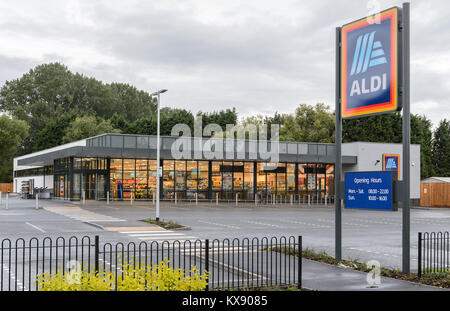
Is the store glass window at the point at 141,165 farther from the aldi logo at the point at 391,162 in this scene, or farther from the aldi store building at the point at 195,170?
the aldi logo at the point at 391,162

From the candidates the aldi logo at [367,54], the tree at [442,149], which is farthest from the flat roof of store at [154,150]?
the tree at [442,149]

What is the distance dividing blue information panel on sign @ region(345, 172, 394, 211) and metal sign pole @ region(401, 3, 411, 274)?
0.40 metres

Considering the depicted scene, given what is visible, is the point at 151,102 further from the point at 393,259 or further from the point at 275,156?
the point at 393,259

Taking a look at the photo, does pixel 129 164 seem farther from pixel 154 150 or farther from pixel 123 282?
pixel 123 282

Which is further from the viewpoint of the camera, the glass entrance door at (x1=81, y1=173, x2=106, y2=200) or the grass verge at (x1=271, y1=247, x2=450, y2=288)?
the glass entrance door at (x1=81, y1=173, x2=106, y2=200)

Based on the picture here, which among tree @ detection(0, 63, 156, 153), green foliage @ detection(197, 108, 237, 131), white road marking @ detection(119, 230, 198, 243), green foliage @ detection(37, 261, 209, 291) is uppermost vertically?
tree @ detection(0, 63, 156, 153)

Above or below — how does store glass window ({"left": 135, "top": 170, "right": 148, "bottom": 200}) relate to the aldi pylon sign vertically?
below

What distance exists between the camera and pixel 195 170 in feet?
172

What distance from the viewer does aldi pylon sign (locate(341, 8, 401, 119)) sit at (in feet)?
43.5

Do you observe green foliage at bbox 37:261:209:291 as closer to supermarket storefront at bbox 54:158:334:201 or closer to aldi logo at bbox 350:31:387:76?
aldi logo at bbox 350:31:387:76

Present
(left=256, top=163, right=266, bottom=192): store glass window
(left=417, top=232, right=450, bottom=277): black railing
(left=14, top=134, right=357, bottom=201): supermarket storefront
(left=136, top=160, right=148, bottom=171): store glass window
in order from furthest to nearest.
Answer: (left=256, top=163, right=266, bottom=192): store glass window → (left=136, top=160, right=148, bottom=171): store glass window → (left=14, top=134, right=357, bottom=201): supermarket storefront → (left=417, top=232, right=450, bottom=277): black railing

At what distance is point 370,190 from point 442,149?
3384 inches

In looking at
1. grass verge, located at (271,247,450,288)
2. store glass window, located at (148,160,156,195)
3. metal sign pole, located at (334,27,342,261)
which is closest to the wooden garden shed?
store glass window, located at (148,160,156,195)
